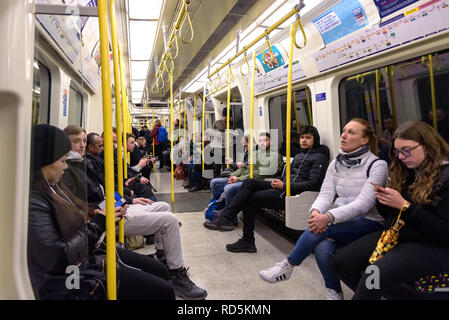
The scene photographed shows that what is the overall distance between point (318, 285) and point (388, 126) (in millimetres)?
1854

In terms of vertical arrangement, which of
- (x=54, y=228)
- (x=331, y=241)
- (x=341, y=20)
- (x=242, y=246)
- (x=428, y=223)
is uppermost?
(x=341, y=20)

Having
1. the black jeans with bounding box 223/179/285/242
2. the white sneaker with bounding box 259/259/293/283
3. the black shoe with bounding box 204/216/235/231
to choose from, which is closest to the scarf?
the white sneaker with bounding box 259/259/293/283

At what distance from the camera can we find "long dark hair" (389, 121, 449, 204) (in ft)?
5.53

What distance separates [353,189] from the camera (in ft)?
7.70

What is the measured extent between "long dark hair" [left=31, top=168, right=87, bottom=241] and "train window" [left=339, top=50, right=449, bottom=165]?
2.91 meters

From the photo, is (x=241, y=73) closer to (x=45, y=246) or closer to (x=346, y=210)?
(x=346, y=210)

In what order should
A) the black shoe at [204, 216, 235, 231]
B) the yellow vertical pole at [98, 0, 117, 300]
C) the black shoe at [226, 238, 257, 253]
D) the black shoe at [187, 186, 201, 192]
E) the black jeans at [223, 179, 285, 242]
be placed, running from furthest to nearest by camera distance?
1. the black shoe at [187, 186, 201, 192]
2. the black shoe at [204, 216, 235, 231]
3. the black jeans at [223, 179, 285, 242]
4. the black shoe at [226, 238, 257, 253]
5. the yellow vertical pole at [98, 0, 117, 300]

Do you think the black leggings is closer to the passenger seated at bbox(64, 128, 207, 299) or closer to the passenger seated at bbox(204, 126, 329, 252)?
the passenger seated at bbox(64, 128, 207, 299)

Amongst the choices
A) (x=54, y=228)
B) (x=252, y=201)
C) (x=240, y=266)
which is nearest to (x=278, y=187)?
(x=252, y=201)

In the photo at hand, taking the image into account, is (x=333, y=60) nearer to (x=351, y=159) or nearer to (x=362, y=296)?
(x=351, y=159)

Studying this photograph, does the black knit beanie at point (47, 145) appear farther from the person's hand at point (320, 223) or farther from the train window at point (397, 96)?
the train window at point (397, 96)

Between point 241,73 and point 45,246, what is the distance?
312 cm

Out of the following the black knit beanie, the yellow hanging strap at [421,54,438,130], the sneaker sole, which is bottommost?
the sneaker sole
